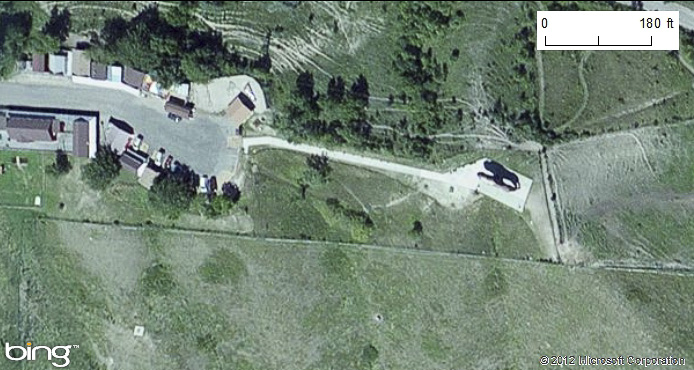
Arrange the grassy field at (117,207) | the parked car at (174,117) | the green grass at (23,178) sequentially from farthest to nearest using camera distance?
1. the green grass at (23,178)
2. the parked car at (174,117)
3. the grassy field at (117,207)

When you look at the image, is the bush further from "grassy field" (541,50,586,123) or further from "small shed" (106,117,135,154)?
"grassy field" (541,50,586,123)

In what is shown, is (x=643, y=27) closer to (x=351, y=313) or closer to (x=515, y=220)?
(x=515, y=220)

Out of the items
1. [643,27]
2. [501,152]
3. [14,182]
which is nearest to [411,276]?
[501,152]

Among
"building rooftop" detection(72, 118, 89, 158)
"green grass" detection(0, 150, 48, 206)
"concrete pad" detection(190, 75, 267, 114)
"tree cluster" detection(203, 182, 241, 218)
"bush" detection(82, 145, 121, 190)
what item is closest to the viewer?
"bush" detection(82, 145, 121, 190)

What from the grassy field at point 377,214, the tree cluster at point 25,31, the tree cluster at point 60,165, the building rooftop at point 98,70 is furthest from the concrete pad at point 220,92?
the tree cluster at point 25,31

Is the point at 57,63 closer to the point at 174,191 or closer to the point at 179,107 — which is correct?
the point at 179,107

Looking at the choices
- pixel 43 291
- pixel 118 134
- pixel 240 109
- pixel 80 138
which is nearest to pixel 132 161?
pixel 118 134

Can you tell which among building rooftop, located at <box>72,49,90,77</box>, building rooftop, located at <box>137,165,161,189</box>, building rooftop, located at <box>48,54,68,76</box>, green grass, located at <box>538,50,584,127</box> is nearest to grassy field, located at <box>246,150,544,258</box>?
green grass, located at <box>538,50,584,127</box>

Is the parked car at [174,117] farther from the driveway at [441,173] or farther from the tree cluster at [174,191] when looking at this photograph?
the driveway at [441,173]
